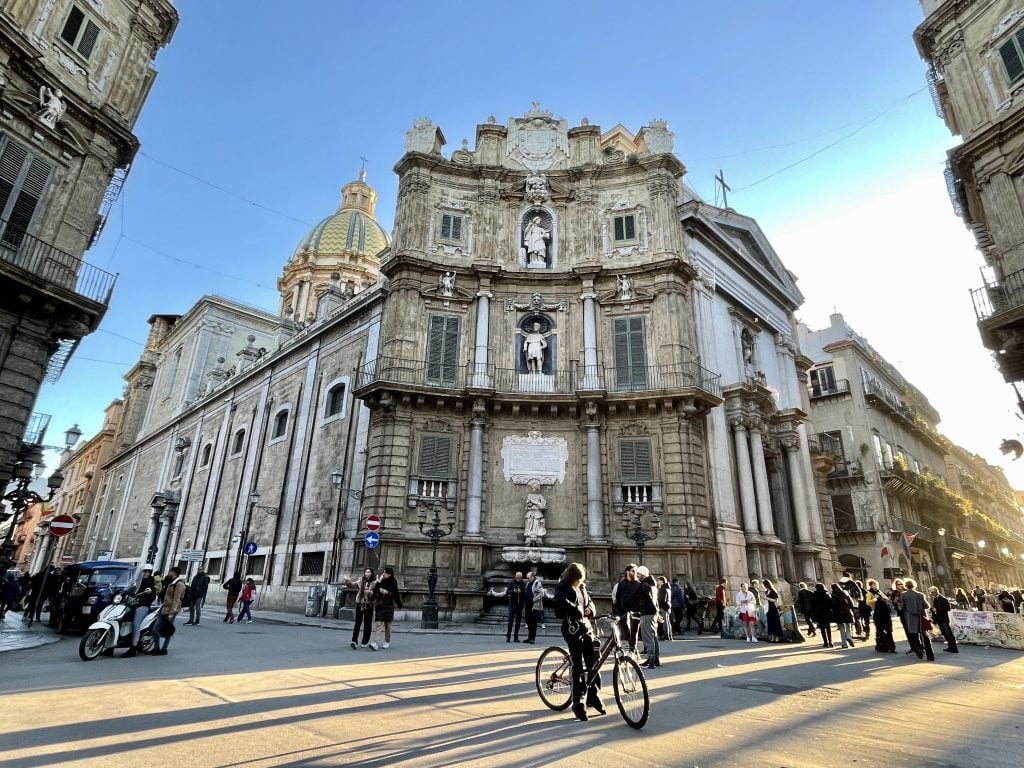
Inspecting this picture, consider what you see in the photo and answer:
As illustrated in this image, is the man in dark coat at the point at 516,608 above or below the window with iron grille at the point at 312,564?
below

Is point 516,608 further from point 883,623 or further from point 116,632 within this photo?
point 116,632

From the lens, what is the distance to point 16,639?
1199 centimetres

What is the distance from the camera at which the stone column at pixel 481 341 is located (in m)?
21.4

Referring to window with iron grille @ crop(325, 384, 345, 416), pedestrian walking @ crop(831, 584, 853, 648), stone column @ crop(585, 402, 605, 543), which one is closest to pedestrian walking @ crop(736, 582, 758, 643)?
pedestrian walking @ crop(831, 584, 853, 648)

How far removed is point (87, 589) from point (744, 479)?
20.5 meters

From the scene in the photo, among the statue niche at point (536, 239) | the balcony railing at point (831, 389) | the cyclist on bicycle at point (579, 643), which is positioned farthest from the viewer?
the balcony railing at point (831, 389)

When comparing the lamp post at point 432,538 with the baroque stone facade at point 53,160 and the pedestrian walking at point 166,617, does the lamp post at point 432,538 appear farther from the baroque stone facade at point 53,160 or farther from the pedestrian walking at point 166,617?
the baroque stone facade at point 53,160

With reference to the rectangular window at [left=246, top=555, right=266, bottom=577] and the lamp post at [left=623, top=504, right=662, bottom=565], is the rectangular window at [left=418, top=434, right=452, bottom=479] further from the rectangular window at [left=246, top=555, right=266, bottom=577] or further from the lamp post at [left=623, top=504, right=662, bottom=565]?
the rectangular window at [left=246, top=555, right=266, bottom=577]

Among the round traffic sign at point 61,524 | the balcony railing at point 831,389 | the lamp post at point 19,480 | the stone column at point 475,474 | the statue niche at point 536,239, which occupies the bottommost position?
the round traffic sign at point 61,524

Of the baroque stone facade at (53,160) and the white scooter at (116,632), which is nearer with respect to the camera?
the white scooter at (116,632)

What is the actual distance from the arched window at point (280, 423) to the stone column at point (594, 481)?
633 inches

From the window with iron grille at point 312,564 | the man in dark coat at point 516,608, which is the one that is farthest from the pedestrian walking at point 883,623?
the window with iron grille at point 312,564

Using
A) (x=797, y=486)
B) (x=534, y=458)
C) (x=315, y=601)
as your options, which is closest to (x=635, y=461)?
(x=534, y=458)

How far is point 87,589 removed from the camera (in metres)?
13.9
